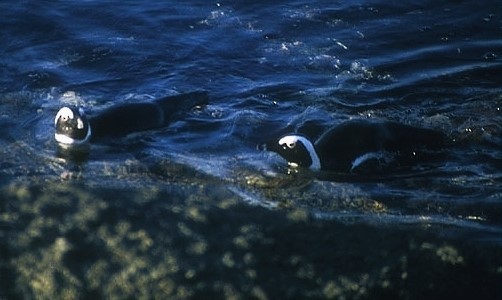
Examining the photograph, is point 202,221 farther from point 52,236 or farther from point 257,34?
point 257,34

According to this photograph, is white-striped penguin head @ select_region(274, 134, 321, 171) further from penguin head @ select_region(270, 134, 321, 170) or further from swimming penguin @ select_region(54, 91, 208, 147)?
swimming penguin @ select_region(54, 91, 208, 147)

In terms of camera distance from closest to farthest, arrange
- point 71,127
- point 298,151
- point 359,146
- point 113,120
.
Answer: point 298,151, point 359,146, point 71,127, point 113,120

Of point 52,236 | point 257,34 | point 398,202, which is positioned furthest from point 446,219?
point 257,34

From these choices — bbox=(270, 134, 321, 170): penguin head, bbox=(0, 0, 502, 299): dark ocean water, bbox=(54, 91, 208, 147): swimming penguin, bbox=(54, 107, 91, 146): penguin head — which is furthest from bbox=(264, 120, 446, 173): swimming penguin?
bbox=(54, 107, 91, 146): penguin head

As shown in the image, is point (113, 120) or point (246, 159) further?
point (113, 120)

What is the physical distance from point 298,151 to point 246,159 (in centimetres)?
48

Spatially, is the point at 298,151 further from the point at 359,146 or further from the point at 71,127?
the point at 71,127

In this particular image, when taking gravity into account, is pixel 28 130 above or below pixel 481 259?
below

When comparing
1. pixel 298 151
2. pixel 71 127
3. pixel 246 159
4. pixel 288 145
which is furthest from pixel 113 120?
pixel 298 151

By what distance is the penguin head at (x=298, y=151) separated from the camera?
26.3 ft

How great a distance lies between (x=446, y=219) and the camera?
21.8 feet

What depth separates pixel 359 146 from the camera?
8195 mm

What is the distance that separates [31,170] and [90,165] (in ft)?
1.81

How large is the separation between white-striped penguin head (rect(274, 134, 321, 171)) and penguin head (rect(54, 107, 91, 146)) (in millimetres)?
1732
